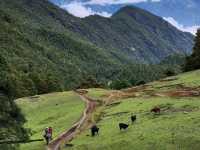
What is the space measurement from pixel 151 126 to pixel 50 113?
32.2 meters

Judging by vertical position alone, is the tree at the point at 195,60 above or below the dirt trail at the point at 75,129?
above

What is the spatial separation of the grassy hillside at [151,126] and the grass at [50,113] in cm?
550

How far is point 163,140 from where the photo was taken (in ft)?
134

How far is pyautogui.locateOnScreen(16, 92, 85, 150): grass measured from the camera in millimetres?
60519

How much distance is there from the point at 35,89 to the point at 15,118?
5512 inches

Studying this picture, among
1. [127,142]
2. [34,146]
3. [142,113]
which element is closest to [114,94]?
[142,113]

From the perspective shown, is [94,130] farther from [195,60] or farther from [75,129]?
[195,60]

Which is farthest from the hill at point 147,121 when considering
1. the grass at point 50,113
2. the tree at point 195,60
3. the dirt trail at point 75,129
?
the tree at point 195,60

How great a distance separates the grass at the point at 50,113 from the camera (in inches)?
2383

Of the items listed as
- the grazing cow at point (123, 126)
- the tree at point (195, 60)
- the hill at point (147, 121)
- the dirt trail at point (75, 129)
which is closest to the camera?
the hill at point (147, 121)

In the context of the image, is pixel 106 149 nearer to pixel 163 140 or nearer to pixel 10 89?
pixel 163 140

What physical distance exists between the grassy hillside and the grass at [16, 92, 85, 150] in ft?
18.0

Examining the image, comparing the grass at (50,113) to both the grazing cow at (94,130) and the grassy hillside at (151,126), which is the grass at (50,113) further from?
the grazing cow at (94,130)

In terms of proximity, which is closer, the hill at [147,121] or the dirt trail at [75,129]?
the hill at [147,121]
